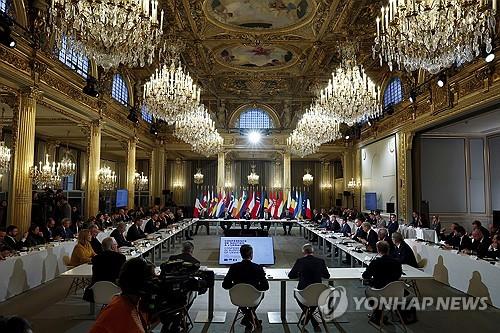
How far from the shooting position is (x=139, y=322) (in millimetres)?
1943

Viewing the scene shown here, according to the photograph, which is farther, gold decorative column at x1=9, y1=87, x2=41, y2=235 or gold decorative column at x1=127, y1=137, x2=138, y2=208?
gold decorative column at x1=127, y1=137, x2=138, y2=208

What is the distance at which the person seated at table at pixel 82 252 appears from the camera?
6496 mm

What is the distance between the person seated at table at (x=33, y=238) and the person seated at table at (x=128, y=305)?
6.78 metres

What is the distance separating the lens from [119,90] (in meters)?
15.1

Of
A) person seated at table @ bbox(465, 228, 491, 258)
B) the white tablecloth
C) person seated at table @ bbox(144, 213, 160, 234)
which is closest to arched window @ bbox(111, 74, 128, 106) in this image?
person seated at table @ bbox(144, 213, 160, 234)

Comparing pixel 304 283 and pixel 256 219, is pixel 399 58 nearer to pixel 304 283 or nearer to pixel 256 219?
pixel 304 283

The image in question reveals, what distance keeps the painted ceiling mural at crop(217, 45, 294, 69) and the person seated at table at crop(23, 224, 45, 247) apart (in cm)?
856

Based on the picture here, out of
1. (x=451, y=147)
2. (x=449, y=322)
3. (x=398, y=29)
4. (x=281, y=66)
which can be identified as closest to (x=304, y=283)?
(x=449, y=322)

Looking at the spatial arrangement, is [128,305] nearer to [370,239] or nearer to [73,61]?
[370,239]

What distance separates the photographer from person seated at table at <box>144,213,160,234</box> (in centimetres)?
1201

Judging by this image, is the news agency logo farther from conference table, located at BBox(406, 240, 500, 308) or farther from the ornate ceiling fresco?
the ornate ceiling fresco

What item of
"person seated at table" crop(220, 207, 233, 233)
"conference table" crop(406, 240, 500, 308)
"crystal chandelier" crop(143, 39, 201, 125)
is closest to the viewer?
"conference table" crop(406, 240, 500, 308)

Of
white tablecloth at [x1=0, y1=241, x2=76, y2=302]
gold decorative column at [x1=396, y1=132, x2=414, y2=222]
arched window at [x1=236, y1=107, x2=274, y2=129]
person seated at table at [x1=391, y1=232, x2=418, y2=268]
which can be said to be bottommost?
white tablecloth at [x1=0, y1=241, x2=76, y2=302]

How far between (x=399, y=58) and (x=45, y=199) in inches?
450
